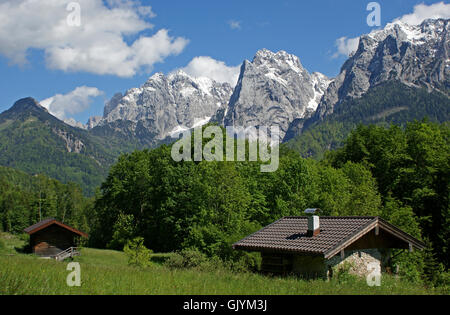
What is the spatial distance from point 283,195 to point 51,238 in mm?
23895

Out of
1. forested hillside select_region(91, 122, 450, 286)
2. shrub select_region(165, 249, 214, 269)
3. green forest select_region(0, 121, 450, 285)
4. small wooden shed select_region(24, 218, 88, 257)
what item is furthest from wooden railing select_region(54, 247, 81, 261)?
shrub select_region(165, 249, 214, 269)

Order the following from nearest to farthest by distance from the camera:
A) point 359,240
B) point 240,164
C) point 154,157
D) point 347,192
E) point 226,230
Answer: point 359,240
point 226,230
point 347,192
point 240,164
point 154,157

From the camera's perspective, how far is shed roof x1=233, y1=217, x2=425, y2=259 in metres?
15.5

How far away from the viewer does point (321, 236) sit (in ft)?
54.5

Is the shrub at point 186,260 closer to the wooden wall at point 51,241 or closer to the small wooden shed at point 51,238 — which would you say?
the small wooden shed at point 51,238

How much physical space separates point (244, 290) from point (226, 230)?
2021 centimetres

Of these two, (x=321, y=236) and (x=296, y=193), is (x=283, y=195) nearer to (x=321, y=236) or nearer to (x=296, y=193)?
(x=296, y=193)

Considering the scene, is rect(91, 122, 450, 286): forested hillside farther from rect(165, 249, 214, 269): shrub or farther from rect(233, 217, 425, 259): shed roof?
rect(233, 217, 425, 259): shed roof

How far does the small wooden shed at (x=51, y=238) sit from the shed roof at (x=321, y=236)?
25.5 meters

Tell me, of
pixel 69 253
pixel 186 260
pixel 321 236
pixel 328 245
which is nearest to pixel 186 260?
pixel 186 260
